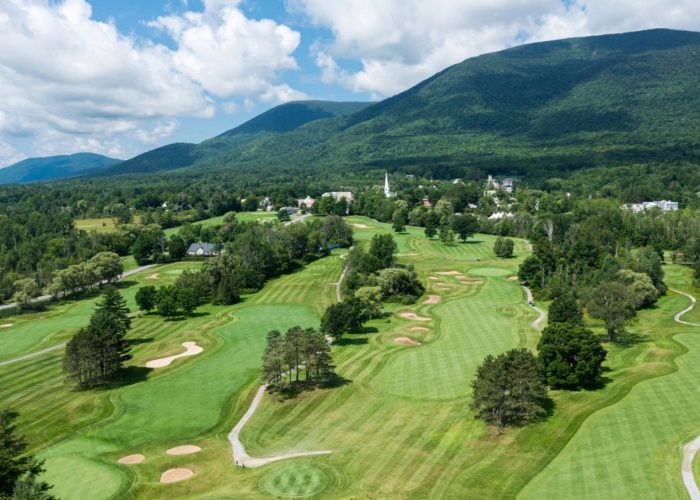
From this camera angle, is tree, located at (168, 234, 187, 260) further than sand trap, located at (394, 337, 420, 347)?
Yes

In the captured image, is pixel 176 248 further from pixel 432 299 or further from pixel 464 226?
pixel 464 226

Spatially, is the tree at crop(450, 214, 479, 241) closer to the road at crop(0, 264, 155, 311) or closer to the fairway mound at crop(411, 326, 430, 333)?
the fairway mound at crop(411, 326, 430, 333)

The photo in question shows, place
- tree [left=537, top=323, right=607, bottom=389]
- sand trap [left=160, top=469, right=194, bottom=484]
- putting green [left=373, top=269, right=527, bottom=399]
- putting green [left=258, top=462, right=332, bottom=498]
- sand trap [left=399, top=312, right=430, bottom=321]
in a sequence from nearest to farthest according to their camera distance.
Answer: putting green [left=258, top=462, right=332, bottom=498]
sand trap [left=160, top=469, right=194, bottom=484]
tree [left=537, top=323, right=607, bottom=389]
putting green [left=373, top=269, right=527, bottom=399]
sand trap [left=399, top=312, right=430, bottom=321]

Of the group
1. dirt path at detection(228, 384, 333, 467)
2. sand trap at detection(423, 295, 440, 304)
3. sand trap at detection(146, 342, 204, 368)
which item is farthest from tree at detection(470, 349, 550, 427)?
sand trap at detection(423, 295, 440, 304)

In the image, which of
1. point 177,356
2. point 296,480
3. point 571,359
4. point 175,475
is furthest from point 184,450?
point 571,359

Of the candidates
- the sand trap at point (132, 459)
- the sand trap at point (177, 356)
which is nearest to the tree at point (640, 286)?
the sand trap at point (177, 356)

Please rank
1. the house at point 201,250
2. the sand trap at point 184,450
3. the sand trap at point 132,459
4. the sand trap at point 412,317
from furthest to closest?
the house at point 201,250 → the sand trap at point 412,317 → the sand trap at point 184,450 → the sand trap at point 132,459

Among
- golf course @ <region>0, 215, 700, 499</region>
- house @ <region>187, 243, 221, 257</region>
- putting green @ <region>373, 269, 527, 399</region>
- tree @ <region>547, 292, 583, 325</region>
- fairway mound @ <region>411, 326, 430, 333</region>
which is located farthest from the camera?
house @ <region>187, 243, 221, 257</region>

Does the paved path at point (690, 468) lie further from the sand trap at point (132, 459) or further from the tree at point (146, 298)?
the tree at point (146, 298)
